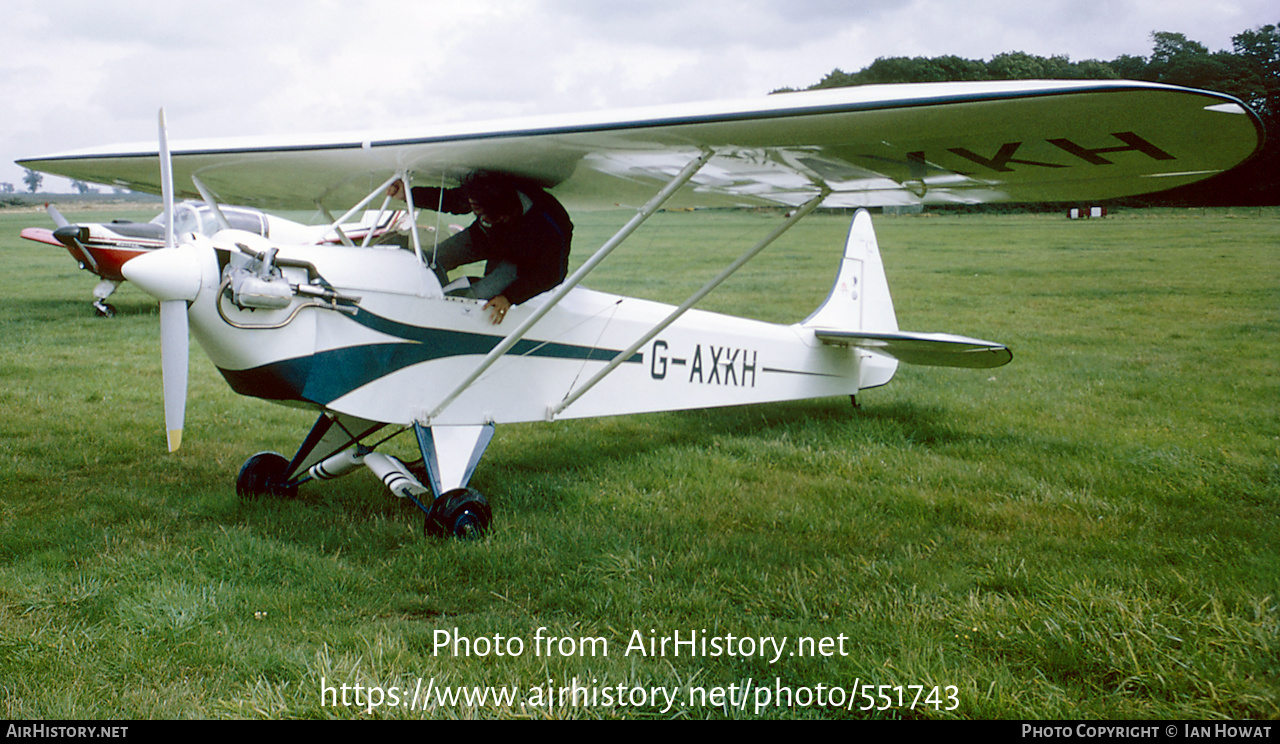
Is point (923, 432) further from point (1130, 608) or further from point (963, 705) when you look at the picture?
point (963, 705)

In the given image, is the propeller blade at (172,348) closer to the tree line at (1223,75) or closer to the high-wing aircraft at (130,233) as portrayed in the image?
the tree line at (1223,75)

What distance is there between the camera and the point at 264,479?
486cm

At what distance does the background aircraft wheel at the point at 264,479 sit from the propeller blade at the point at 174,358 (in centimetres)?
111

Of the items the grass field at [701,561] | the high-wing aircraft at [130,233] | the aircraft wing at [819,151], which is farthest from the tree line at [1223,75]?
the high-wing aircraft at [130,233]

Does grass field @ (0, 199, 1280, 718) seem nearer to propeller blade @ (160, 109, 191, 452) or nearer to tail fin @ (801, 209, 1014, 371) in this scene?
tail fin @ (801, 209, 1014, 371)

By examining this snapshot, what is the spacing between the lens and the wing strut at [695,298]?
14.1 feet

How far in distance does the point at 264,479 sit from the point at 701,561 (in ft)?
9.55

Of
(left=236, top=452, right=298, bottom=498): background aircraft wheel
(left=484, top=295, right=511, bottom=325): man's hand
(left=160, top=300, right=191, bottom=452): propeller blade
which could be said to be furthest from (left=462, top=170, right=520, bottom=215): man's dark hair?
(left=236, top=452, right=298, bottom=498): background aircraft wheel

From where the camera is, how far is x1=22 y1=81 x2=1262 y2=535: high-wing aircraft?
322 centimetres

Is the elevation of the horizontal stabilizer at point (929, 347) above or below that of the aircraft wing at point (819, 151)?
below

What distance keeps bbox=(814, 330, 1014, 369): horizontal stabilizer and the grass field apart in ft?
2.03

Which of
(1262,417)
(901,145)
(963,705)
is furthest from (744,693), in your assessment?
(1262,417)

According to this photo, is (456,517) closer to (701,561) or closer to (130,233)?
(701,561)

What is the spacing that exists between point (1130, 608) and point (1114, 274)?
1718 cm
